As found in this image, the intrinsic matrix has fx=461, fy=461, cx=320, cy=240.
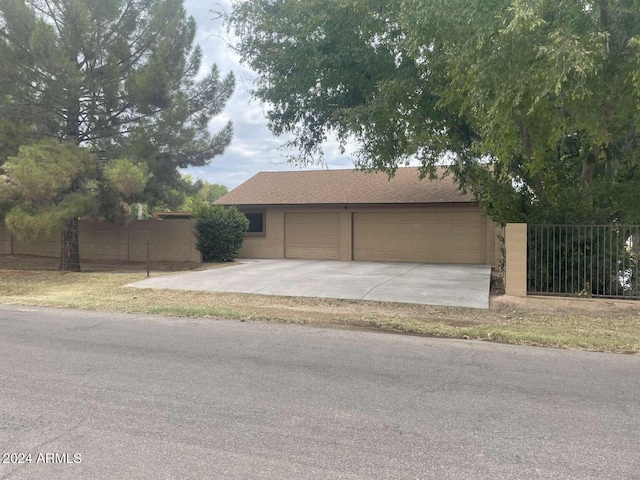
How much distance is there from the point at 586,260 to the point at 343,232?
10561 millimetres

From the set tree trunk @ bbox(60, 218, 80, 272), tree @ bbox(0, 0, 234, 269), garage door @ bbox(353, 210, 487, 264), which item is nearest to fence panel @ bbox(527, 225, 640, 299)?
garage door @ bbox(353, 210, 487, 264)

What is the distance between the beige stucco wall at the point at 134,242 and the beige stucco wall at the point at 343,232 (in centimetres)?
355

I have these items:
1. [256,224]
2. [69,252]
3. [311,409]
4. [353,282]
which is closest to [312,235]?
[256,224]

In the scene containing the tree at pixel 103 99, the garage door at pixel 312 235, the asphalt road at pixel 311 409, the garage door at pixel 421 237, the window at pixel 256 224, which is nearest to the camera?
the asphalt road at pixel 311 409

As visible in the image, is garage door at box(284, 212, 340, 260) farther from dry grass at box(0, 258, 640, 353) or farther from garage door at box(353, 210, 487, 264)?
dry grass at box(0, 258, 640, 353)

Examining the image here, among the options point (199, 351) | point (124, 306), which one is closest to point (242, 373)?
point (199, 351)

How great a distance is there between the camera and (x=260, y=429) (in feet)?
12.4

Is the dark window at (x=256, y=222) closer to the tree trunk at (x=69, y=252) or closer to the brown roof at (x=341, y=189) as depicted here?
the brown roof at (x=341, y=189)

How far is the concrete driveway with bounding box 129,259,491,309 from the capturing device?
10.9 m

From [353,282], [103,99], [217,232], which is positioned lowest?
[353,282]

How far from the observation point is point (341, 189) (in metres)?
20.9

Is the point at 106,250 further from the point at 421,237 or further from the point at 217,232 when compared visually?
the point at 421,237

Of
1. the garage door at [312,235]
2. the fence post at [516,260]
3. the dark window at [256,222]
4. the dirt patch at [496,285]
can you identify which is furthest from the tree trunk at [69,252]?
the fence post at [516,260]

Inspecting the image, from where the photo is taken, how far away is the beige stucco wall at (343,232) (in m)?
17.8
